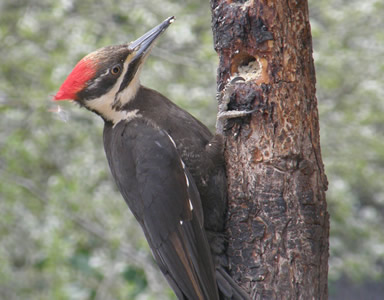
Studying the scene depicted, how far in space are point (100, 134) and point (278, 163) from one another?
9.21 ft

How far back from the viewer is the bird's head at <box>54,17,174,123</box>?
2.65m

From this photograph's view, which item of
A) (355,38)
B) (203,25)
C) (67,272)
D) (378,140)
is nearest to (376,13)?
(355,38)

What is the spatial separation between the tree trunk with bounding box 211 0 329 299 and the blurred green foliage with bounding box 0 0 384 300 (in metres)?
1.93

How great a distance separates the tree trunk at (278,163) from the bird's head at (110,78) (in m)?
0.46

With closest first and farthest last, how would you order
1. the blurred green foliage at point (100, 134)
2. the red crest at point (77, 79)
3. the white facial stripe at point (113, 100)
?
the red crest at point (77, 79), the white facial stripe at point (113, 100), the blurred green foliage at point (100, 134)

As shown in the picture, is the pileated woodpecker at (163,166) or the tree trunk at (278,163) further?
the pileated woodpecker at (163,166)

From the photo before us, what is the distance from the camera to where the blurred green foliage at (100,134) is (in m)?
4.56

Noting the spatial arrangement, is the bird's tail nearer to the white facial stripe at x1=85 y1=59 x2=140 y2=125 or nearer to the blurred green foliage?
the white facial stripe at x1=85 y1=59 x2=140 y2=125

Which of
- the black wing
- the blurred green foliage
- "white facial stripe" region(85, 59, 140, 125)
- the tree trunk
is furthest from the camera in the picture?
the blurred green foliage

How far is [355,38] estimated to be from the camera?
17.6 feet

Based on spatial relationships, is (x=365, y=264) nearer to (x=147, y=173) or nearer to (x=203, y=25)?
(x=203, y=25)

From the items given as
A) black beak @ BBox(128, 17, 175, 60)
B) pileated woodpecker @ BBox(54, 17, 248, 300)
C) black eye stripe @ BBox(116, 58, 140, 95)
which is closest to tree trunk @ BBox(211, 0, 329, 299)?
pileated woodpecker @ BBox(54, 17, 248, 300)

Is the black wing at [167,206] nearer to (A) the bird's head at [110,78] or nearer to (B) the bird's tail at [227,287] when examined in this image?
(B) the bird's tail at [227,287]

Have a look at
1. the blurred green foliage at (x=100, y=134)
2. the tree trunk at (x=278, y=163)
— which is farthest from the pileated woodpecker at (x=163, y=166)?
the blurred green foliage at (x=100, y=134)
